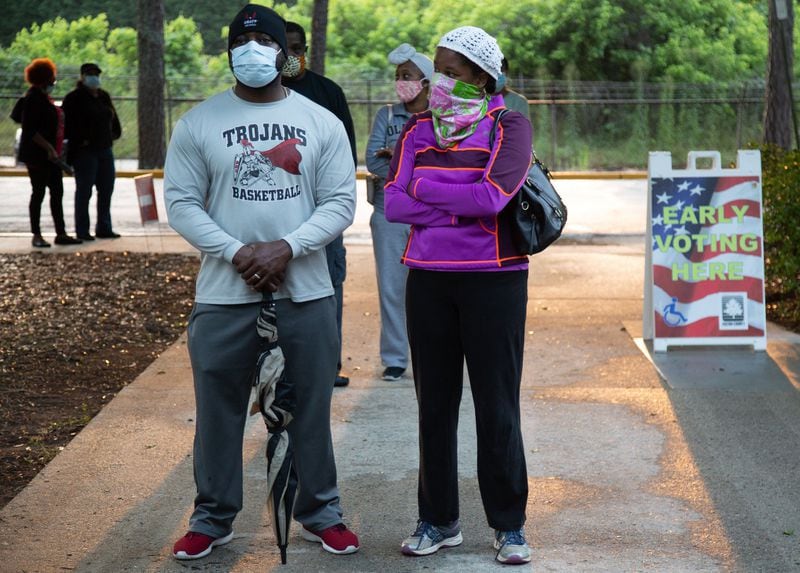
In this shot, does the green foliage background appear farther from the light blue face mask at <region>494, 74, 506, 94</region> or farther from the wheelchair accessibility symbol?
the light blue face mask at <region>494, 74, 506, 94</region>

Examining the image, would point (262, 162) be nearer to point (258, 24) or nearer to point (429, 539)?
point (258, 24)

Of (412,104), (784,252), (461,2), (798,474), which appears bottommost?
(798,474)

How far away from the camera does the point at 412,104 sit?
21.5 ft

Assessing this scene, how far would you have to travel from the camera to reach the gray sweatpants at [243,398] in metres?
4.30

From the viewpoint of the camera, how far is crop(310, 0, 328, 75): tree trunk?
811 inches

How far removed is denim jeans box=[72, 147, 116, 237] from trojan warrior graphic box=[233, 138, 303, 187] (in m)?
8.80

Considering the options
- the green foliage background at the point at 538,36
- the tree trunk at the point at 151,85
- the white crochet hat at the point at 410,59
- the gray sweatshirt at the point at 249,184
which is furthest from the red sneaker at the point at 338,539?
the green foliage background at the point at 538,36

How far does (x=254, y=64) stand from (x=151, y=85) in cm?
1894

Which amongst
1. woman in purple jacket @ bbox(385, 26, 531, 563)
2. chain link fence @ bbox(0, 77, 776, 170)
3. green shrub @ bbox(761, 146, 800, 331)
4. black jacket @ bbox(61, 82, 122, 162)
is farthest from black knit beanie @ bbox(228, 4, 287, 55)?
chain link fence @ bbox(0, 77, 776, 170)

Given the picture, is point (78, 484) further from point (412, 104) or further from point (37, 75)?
point (37, 75)

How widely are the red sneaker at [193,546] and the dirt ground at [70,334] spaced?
114cm

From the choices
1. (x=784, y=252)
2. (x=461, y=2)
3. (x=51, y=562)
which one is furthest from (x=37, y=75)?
(x=461, y=2)

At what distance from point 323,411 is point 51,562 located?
1.13 meters

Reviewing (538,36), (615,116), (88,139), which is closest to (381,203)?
(88,139)
